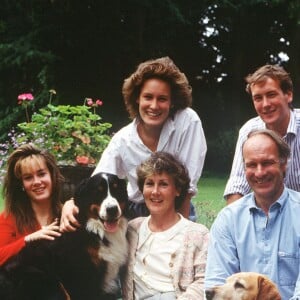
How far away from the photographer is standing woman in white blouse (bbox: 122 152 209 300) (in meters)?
2.35

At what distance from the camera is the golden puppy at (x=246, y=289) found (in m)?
1.83

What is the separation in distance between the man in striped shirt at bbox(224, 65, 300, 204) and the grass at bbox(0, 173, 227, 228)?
4.96 ft

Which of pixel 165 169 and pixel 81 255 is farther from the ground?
pixel 165 169

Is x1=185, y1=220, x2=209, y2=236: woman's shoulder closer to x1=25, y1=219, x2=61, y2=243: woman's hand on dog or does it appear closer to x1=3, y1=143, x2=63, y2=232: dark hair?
x1=25, y1=219, x2=61, y2=243: woman's hand on dog

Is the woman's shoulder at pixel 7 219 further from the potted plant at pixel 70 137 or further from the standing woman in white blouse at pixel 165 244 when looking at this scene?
the potted plant at pixel 70 137

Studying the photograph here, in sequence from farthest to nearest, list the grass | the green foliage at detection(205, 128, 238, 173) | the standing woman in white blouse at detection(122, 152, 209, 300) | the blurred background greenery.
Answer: the blurred background greenery
the green foliage at detection(205, 128, 238, 173)
the grass
the standing woman in white blouse at detection(122, 152, 209, 300)

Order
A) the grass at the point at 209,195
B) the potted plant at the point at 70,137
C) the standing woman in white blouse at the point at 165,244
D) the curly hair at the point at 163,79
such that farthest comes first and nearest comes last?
1. the grass at the point at 209,195
2. the potted plant at the point at 70,137
3. the curly hair at the point at 163,79
4. the standing woman in white blouse at the point at 165,244

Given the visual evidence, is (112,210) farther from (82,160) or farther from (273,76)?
(82,160)

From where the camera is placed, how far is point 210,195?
288 inches

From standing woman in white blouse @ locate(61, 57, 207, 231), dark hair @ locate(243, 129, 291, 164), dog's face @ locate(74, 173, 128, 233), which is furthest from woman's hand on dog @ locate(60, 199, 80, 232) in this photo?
dark hair @ locate(243, 129, 291, 164)

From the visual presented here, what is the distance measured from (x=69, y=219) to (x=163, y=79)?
72cm

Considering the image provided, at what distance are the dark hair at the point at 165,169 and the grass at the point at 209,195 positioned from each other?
1.75m

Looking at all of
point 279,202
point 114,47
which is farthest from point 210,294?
point 114,47

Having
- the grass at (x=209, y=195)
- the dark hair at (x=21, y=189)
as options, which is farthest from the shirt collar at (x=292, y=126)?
the grass at (x=209, y=195)
